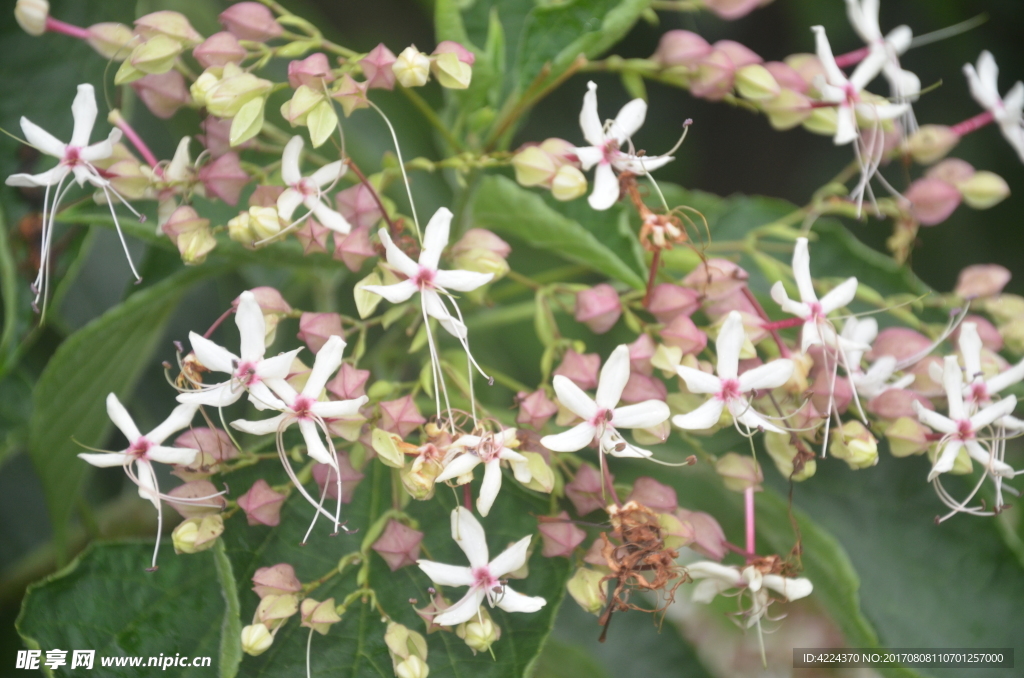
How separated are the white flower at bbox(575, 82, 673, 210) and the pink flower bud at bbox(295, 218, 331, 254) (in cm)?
19

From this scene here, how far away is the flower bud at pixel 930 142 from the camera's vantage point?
78 cm

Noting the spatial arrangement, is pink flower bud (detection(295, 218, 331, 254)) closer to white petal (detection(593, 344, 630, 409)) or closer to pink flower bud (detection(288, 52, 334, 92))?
pink flower bud (detection(288, 52, 334, 92))

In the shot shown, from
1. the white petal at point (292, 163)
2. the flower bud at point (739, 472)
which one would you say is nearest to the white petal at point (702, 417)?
the flower bud at point (739, 472)

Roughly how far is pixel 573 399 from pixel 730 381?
11cm

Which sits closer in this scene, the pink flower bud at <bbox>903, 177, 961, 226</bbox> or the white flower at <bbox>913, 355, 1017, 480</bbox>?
the white flower at <bbox>913, 355, 1017, 480</bbox>

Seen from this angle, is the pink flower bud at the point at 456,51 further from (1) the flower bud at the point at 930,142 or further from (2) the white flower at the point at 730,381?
(1) the flower bud at the point at 930,142

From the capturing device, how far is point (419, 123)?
126cm

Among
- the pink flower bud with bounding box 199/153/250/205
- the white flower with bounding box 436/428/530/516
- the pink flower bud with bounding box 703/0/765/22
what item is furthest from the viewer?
the pink flower bud with bounding box 703/0/765/22

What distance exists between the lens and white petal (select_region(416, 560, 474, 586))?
54 cm

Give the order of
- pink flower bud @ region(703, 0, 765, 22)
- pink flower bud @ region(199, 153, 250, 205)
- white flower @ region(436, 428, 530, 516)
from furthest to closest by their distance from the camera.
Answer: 1. pink flower bud @ region(703, 0, 765, 22)
2. pink flower bud @ region(199, 153, 250, 205)
3. white flower @ region(436, 428, 530, 516)

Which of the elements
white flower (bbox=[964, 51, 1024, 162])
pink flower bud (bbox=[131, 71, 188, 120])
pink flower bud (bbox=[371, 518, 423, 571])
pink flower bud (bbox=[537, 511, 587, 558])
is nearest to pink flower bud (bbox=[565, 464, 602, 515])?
pink flower bud (bbox=[537, 511, 587, 558])

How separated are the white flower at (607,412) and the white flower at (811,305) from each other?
0.13 m

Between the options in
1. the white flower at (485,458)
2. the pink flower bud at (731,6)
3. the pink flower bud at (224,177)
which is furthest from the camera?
the pink flower bud at (731,6)

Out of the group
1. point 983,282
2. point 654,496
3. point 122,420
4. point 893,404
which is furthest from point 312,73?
point 983,282
